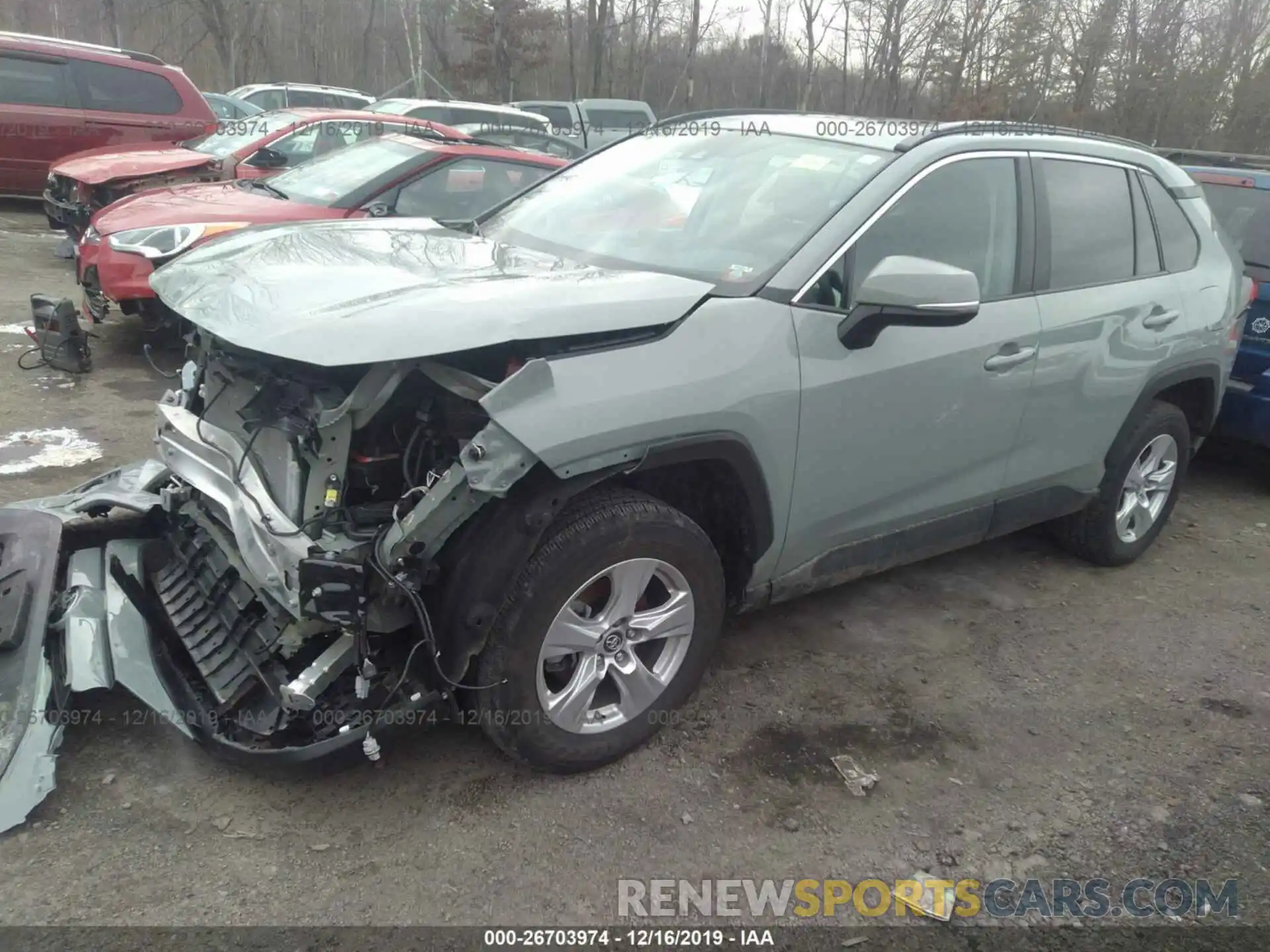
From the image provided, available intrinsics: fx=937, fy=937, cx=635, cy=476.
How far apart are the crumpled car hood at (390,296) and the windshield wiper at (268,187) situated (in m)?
3.85

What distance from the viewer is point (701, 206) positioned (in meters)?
3.36

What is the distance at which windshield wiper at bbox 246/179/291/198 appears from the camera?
22.1 ft

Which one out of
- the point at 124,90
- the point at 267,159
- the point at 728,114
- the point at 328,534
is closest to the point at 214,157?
the point at 267,159

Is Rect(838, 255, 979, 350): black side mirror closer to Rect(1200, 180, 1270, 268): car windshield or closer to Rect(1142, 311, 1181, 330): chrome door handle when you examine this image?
Rect(1142, 311, 1181, 330): chrome door handle

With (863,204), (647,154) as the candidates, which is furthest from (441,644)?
(647,154)

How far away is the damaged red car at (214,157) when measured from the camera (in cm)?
770

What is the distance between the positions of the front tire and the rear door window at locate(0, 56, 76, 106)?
37.4ft

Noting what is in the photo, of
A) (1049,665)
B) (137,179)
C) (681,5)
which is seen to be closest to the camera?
(1049,665)

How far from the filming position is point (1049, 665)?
370cm

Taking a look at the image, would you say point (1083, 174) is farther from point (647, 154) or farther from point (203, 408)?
point (203, 408)

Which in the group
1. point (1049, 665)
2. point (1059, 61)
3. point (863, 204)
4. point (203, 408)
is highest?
point (1059, 61)

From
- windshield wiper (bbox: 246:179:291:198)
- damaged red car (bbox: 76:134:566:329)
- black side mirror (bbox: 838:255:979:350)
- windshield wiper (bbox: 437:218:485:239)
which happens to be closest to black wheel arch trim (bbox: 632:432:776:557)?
black side mirror (bbox: 838:255:979:350)

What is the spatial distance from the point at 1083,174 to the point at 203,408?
3.47 m

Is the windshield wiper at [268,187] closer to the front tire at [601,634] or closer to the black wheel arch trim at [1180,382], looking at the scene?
the front tire at [601,634]
